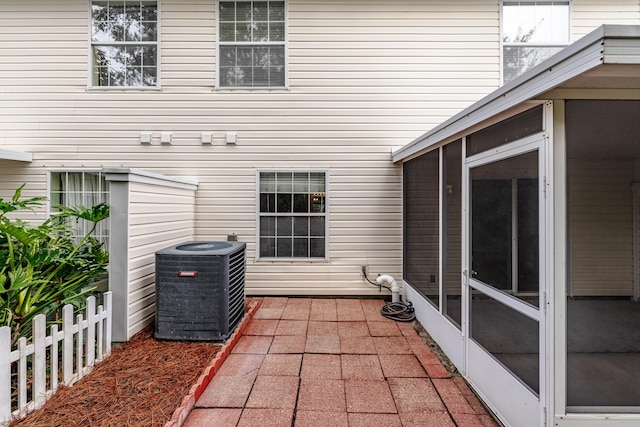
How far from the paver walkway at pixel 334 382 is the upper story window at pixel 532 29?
15.7 feet

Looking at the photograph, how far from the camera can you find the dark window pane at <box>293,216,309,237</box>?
17.9 feet

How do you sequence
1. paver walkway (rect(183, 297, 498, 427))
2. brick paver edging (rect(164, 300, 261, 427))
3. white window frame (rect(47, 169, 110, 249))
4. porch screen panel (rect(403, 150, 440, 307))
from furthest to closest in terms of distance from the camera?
1. white window frame (rect(47, 169, 110, 249))
2. porch screen panel (rect(403, 150, 440, 307))
3. paver walkway (rect(183, 297, 498, 427))
4. brick paver edging (rect(164, 300, 261, 427))

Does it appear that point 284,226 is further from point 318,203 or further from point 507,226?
point 507,226

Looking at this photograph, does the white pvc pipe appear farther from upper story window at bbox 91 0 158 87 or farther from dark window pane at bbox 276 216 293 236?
upper story window at bbox 91 0 158 87

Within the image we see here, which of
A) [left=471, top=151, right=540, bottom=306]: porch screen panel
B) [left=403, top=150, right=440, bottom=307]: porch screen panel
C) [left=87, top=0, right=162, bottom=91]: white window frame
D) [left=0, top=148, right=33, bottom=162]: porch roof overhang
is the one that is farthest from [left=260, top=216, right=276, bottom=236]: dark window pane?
[left=0, top=148, right=33, bottom=162]: porch roof overhang

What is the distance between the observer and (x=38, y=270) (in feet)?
10.4

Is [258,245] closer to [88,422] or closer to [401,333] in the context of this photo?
[401,333]

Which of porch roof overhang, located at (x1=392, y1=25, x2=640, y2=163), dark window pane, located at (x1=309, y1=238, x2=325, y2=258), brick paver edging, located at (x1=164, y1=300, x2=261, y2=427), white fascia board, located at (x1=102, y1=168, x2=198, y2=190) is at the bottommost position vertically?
brick paver edging, located at (x1=164, y1=300, x2=261, y2=427)

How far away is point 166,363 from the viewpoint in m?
2.99

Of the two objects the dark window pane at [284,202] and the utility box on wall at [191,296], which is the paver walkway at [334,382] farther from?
the dark window pane at [284,202]

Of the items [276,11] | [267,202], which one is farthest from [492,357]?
[276,11]

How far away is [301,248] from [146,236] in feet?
7.86

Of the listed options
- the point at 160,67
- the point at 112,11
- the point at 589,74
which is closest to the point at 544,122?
the point at 589,74

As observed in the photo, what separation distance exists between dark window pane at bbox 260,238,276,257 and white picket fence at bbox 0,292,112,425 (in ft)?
8.38
